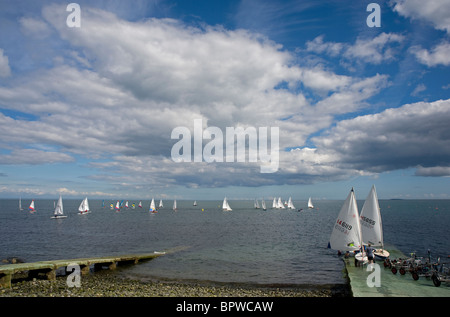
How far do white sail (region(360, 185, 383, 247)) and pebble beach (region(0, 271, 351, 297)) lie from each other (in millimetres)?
7622

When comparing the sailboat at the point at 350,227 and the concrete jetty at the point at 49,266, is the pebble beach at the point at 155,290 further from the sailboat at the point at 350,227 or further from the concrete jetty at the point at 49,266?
the sailboat at the point at 350,227

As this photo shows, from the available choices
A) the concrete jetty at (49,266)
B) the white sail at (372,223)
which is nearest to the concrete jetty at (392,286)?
the white sail at (372,223)

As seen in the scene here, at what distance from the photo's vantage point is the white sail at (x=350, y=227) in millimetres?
27406

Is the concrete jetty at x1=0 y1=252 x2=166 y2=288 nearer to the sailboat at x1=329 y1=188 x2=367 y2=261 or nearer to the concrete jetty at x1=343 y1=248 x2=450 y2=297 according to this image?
the sailboat at x1=329 y1=188 x2=367 y2=261

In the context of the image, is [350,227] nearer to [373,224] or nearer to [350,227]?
[350,227]

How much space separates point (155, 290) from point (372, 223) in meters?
22.8

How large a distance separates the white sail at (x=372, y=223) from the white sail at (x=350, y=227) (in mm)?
3122

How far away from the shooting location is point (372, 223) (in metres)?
29.7

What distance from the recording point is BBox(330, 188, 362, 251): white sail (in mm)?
27406

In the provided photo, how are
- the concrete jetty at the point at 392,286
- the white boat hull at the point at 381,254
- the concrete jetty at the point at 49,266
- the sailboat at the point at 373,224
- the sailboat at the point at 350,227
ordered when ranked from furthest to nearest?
the sailboat at the point at 373,224 → the white boat hull at the point at 381,254 → the sailboat at the point at 350,227 → the concrete jetty at the point at 49,266 → the concrete jetty at the point at 392,286
